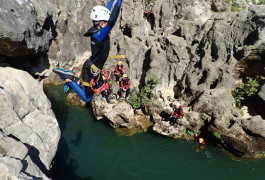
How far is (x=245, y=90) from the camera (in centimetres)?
1488

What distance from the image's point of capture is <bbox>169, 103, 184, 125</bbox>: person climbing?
14.6m

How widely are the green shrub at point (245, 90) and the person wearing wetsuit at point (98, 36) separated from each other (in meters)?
11.4

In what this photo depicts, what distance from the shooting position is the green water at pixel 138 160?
40.0 ft

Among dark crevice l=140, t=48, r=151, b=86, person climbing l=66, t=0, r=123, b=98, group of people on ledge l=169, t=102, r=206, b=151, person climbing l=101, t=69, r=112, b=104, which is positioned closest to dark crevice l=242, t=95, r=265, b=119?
group of people on ledge l=169, t=102, r=206, b=151

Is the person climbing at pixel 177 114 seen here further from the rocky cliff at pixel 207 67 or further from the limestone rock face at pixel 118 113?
the limestone rock face at pixel 118 113

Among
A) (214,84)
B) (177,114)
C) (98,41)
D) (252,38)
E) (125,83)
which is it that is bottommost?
(177,114)

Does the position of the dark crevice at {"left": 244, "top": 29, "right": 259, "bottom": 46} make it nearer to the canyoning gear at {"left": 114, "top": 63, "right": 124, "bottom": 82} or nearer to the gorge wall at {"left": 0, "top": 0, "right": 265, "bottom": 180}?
the gorge wall at {"left": 0, "top": 0, "right": 265, "bottom": 180}

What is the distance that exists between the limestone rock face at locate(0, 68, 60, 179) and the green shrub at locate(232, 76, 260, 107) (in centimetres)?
1320

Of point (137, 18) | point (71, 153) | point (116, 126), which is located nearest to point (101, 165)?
point (71, 153)

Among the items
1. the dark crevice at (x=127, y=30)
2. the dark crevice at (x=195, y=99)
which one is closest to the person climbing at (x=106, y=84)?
the dark crevice at (x=195, y=99)

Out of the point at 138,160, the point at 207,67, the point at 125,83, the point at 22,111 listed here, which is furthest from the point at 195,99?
the point at 22,111

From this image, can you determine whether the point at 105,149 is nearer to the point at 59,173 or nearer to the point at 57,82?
the point at 59,173

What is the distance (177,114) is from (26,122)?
10.2m

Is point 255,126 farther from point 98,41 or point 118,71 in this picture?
point 98,41
